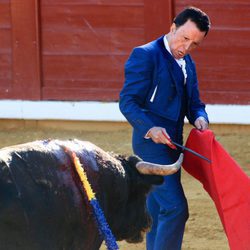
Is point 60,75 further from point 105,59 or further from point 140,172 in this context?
point 140,172

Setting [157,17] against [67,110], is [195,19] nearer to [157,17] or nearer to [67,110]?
[157,17]

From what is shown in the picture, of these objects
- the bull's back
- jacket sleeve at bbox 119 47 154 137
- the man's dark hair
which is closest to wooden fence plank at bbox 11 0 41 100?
jacket sleeve at bbox 119 47 154 137

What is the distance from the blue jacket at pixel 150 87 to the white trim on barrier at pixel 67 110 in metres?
3.78

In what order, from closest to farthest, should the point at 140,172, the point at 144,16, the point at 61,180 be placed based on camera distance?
→ the point at 61,180 < the point at 140,172 < the point at 144,16

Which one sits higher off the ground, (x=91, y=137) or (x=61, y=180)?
(x=61, y=180)

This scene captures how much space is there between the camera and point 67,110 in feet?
31.0

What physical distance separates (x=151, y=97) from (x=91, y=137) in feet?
13.1

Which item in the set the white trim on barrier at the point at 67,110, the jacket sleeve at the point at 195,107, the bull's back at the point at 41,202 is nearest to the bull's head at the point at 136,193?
the bull's back at the point at 41,202

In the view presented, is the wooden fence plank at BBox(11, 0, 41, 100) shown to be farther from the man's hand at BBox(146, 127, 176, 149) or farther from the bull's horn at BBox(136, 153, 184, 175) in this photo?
the bull's horn at BBox(136, 153, 184, 175)

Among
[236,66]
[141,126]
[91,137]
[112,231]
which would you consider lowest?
[91,137]

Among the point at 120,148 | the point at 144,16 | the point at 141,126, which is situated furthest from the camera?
the point at 144,16

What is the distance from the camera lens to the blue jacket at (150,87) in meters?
5.03

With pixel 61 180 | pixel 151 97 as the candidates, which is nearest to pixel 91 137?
pixel 151 97

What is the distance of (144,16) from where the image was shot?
9.24 metres
